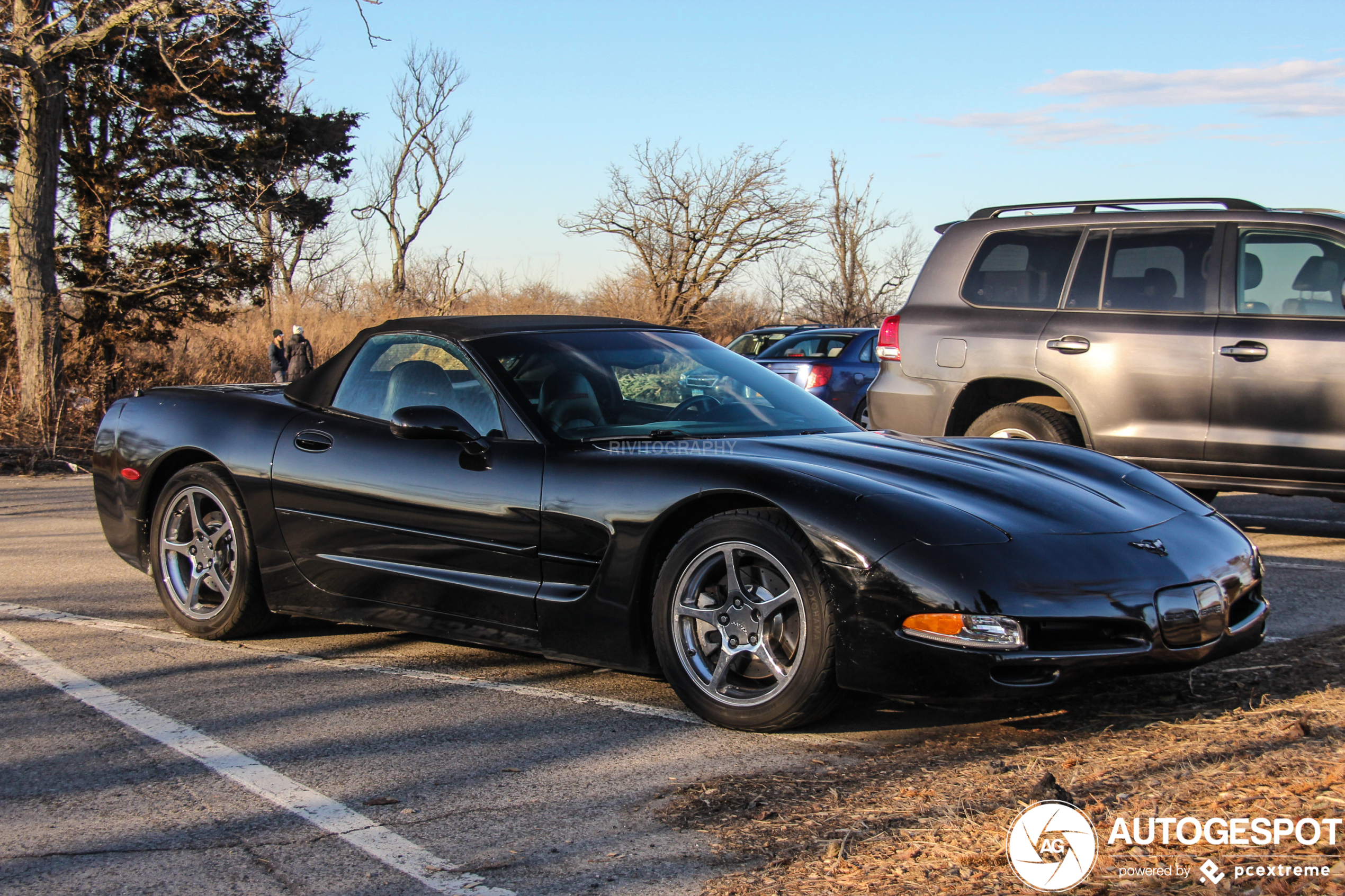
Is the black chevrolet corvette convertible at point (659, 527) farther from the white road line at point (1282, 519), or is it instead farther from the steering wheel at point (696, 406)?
the white road line at point (1282, 519)

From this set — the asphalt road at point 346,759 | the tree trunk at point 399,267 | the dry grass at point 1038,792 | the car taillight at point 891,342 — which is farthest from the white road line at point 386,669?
the tree trunk at point 399,267

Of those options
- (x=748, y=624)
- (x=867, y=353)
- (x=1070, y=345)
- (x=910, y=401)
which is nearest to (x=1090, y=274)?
(x=1070, y=345)

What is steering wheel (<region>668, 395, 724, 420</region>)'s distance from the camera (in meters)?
4.64

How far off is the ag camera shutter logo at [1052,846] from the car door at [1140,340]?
5.04 metres

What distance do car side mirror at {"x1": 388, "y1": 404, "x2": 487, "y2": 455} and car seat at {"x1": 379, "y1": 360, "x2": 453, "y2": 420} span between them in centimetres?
29

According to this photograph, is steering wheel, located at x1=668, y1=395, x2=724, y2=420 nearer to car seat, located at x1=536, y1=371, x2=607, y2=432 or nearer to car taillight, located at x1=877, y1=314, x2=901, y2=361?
car seat, located at x1=536, y1=371, x2=607, y2=432

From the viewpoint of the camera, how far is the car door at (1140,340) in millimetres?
7242

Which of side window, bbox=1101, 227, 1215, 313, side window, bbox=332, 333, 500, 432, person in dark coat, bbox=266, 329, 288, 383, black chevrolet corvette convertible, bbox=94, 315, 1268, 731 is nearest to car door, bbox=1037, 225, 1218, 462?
side window, bbox=1101, 227, 1215, 313

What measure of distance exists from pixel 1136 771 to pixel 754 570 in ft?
4.08

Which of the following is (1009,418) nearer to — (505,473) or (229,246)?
(505,473)

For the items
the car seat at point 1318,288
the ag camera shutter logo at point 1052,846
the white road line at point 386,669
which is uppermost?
the car seat at point 1318,288

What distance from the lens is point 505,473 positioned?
4.29 m

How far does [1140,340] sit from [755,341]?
11321 millimetres

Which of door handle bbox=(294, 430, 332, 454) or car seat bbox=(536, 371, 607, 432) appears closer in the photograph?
car seat bbox=(536, 371, 607, 432)
